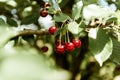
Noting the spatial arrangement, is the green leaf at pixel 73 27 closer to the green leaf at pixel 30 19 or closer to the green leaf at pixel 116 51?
the green leaf at pixel 116 51

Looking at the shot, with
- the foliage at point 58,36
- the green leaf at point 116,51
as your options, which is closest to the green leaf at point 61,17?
the foliage at point 58,36

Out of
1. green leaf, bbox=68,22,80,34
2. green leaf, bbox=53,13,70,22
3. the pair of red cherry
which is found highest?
green leaf, bbox=53,13,70,22

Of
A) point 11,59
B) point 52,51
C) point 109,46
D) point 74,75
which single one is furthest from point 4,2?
point 11,59

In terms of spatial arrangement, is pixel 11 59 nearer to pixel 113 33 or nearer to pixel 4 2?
pixel 113 33

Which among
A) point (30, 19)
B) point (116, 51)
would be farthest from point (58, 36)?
point (116, 51)

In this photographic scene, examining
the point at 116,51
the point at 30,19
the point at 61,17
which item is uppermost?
the point at 61,17

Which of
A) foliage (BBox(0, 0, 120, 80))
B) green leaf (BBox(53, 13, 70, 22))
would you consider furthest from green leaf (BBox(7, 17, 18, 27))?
green leaf (BBox(53, 13, 70, 22))

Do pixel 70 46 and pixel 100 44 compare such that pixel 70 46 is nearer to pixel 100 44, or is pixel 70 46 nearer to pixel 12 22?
pixel 100 44

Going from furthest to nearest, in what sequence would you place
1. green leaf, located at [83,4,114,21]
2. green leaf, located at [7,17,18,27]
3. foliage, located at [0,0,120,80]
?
1. green leaf, located at [7,17,18,27]
2. green leaf, located at [83,4,114,21]
3. foliage, located at [0,0,120,80]

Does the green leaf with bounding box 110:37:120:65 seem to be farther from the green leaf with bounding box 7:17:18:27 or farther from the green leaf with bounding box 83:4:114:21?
the green leaf with bounding box 7:17:18:27
